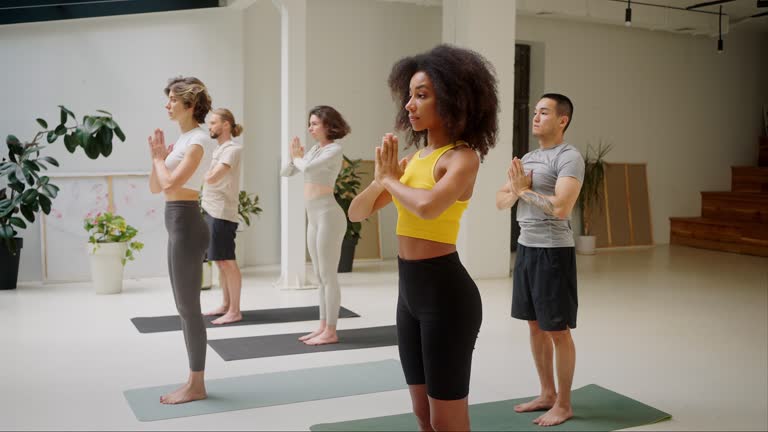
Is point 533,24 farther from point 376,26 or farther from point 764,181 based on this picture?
point 764,181

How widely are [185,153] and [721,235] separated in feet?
29.9

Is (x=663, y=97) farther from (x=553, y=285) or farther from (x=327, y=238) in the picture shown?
(x=553, y=285)

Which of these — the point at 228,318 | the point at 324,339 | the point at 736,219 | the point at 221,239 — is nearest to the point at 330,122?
the point at 221,239

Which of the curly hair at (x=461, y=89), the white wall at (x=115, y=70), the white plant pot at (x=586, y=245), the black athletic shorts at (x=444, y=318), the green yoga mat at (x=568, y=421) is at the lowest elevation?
the green yoga mat at (x=568, y=421)

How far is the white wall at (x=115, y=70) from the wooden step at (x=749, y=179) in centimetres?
766

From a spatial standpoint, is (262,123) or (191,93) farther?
(262,123)

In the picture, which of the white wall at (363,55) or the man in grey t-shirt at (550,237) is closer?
the man in grey t-shirt at (550,237)

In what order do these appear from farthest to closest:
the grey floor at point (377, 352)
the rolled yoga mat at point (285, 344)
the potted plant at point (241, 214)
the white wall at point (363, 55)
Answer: the white wall at point (363, 55), the potted plant at point (241, 214), the rolled yoga mat at point (285, 344), the grey floor at point (377, 352)

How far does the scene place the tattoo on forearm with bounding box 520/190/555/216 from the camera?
3686mm

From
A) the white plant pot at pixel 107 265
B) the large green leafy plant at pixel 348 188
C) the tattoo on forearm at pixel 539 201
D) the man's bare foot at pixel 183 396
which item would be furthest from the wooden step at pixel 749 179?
the man's bare foot at pixel 183 396

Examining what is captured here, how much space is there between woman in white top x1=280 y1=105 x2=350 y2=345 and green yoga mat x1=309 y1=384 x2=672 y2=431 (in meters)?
1.60

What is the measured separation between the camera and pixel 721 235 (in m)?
11.0

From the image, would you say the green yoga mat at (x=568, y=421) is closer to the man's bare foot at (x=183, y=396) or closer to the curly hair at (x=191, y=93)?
the man's bare foot at (x=183, y=396)

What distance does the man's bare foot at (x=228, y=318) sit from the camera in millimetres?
6047
